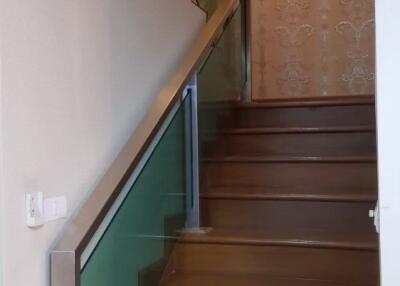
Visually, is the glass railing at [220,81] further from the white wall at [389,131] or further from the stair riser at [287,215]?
the white wall at [389,131]

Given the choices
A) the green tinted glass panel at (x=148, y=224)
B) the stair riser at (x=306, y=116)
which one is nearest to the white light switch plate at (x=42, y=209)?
the green tinted glass panel at (x=148, y=224)

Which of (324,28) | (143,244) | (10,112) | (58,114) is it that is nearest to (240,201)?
(143,244)

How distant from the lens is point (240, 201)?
2799 mm

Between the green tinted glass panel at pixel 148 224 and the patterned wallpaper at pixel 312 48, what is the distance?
7.34 ft

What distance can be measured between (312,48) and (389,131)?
339 cm

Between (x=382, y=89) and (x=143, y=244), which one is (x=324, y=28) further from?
(x=382, y=89)

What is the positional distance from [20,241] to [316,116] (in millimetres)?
2426

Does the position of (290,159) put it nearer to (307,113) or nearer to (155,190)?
(307,113)

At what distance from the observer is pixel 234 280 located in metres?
2.37

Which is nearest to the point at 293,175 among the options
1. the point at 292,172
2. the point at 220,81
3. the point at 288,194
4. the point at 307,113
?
the point at 292,172

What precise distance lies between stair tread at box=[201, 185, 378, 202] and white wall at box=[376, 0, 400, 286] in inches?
51.0

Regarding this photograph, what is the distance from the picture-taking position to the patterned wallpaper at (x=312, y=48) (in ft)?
14.5

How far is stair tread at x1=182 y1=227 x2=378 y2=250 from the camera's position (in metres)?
2.31

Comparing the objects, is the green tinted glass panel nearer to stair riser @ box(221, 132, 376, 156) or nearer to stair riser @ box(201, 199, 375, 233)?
stair riser @ box(201, 199, 375, 233)
